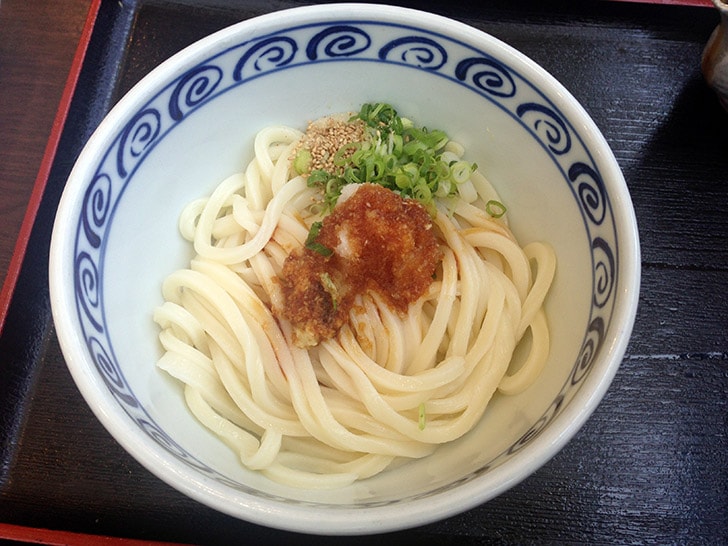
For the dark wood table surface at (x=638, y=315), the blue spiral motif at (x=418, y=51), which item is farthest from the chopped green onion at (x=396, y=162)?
the dark wood table surface at (x=638, y=315)

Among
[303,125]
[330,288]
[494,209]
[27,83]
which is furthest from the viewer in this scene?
[27,83]

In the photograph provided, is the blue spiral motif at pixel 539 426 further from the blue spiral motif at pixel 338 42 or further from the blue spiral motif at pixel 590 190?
the blue spiral motif at pixel 338 42

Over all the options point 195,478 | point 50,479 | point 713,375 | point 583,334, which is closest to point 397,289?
point 583,334

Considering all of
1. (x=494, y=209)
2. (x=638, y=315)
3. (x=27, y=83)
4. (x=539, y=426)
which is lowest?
(x=638, y=315)

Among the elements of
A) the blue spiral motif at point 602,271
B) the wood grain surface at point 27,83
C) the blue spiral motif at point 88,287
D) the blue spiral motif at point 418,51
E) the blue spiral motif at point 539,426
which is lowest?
the blue spiral motif at point 539,426

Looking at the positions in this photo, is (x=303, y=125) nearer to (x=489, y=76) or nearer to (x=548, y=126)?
(x=489, y=76)

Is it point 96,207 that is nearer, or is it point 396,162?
point 96,207

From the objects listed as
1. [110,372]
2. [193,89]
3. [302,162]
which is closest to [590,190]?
[302,162]
